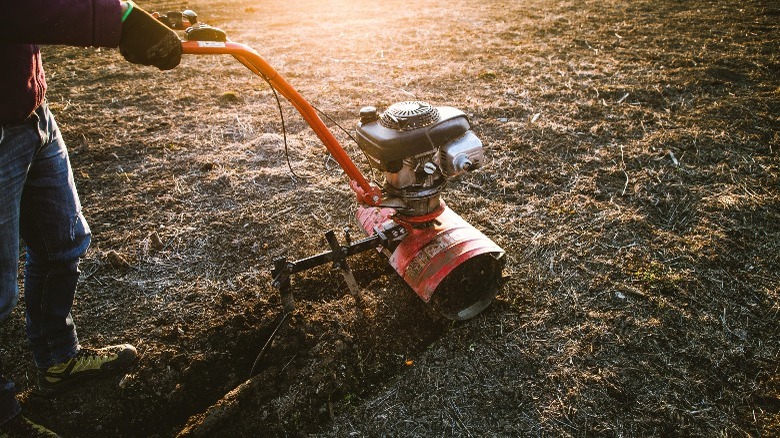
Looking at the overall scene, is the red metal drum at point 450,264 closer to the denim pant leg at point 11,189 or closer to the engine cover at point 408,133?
the engine cover at point 408,133

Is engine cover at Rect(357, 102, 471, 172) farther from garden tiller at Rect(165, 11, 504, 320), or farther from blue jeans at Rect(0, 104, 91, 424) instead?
blue jeans at Rect(0, 104, 91, 424)

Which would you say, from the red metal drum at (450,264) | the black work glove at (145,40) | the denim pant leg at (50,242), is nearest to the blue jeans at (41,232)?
the denim pant leg at (50,242)

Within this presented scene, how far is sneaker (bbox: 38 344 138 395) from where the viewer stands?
2.57 metres

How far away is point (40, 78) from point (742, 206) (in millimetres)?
4821

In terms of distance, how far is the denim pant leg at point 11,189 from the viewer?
6.21ft

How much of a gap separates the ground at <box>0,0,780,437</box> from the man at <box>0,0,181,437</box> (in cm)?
25

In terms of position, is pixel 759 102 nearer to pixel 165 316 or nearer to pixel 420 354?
pixel 420 354

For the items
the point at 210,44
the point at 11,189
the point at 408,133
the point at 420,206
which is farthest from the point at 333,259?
the point at 11,189

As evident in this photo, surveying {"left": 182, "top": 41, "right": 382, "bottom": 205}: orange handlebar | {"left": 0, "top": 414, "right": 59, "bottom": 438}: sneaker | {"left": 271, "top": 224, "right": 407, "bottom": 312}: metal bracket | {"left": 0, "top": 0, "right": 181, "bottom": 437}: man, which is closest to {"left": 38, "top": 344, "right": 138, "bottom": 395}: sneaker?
{"left": 0, "top": 0, "right": 181, "bottom": 437}: man

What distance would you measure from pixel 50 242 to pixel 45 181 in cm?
32

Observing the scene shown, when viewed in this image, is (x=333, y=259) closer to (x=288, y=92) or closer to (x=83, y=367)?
(x=288, y=92)

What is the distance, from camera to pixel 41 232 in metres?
2.23

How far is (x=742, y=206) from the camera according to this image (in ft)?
12.4

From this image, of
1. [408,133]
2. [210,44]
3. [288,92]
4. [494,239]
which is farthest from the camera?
[494,239]
